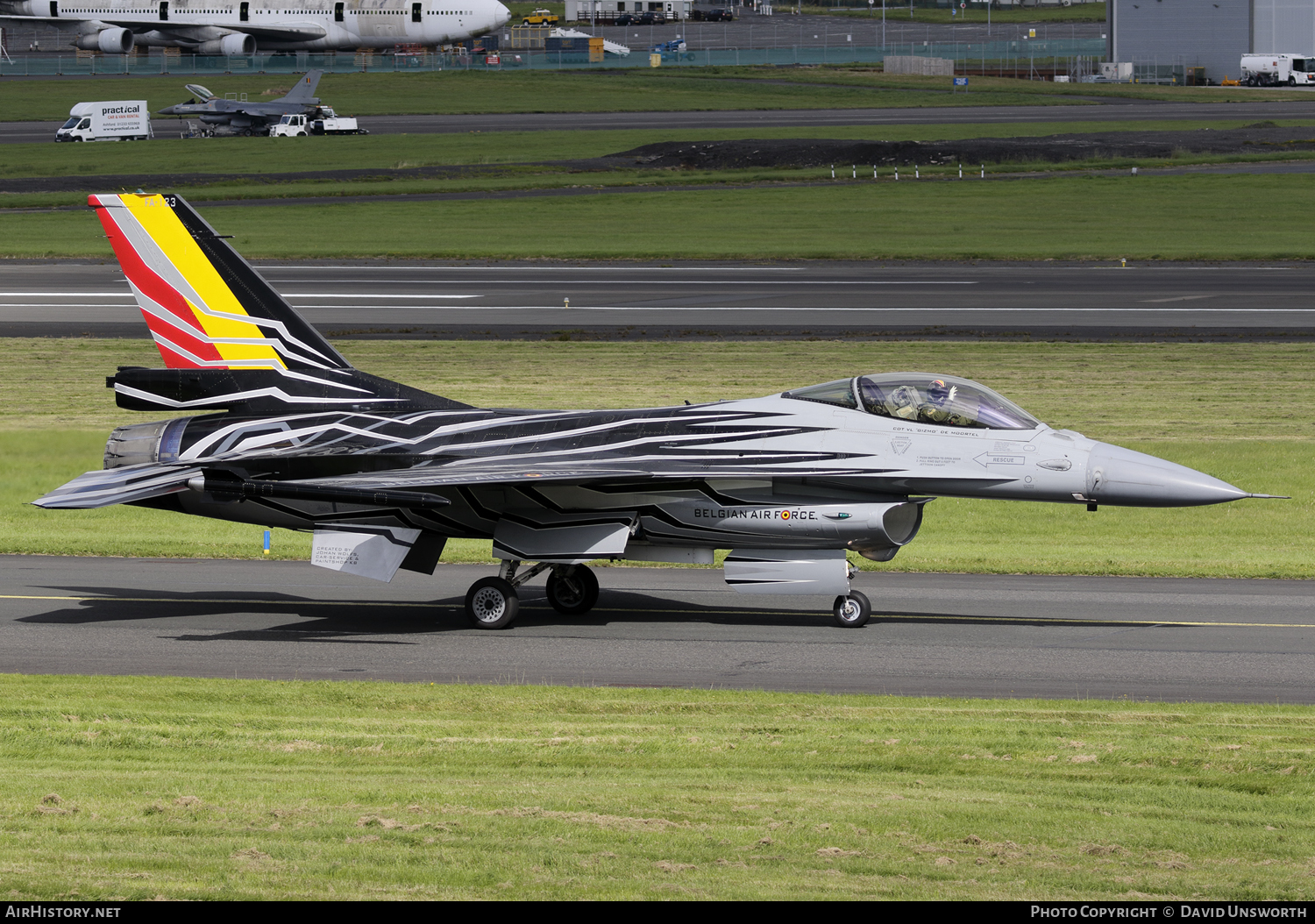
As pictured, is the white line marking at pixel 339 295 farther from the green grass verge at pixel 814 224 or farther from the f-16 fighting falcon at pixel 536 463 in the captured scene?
the f-16 fighting falcon at pixel 536 463

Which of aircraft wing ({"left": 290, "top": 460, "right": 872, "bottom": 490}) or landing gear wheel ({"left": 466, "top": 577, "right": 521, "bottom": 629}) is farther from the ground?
aircraft wing ({"left": 290, "top": 460, "right": 872, "bottom": 490})

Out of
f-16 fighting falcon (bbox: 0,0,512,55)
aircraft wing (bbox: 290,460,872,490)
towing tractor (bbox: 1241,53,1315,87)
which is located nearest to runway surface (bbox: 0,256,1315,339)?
aircraft wing (bbox: 290,460,872,490)

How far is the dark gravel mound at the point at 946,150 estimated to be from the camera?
74.8 meters

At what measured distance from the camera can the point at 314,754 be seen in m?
12.1

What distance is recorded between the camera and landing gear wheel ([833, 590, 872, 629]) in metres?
18.1

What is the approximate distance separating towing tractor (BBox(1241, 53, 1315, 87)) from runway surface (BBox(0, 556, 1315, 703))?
113 meters

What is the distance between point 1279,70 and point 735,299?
91843 mm

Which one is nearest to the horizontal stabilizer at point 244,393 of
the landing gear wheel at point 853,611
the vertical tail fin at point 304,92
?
the landing gear wheel at point 853,611

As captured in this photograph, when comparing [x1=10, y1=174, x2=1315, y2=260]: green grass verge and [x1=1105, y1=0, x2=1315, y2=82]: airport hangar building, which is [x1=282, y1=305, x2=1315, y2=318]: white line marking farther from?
[x1=1105, y1=0, x2=1315, y2=82]: airport hangar building

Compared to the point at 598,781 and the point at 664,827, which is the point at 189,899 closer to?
the point at 664,827

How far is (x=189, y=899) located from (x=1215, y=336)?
35.2 m

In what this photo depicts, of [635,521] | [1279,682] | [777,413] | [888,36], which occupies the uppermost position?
[888,36]

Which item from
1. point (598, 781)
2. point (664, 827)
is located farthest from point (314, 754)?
point (664, 827)
